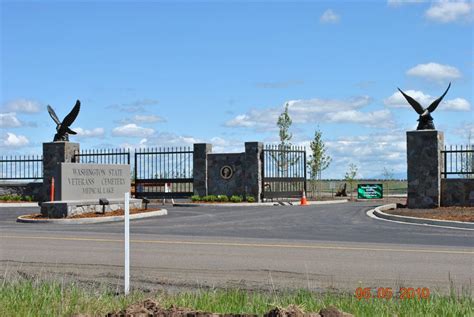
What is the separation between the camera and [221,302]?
7859mm

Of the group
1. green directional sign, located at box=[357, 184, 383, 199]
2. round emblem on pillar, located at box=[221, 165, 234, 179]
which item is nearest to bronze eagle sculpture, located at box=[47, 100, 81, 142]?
round emblem on pillar, located at box=[221, 165, 234, 179]

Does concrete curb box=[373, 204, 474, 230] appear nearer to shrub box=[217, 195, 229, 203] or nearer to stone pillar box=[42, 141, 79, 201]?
shrub box=[217, 195, 229, 203]

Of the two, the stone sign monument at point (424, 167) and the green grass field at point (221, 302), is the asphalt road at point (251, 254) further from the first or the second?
the stone sign monument at point (424, 167)

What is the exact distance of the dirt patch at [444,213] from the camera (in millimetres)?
21712

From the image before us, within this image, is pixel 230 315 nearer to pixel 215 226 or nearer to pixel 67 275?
pixel 67 275

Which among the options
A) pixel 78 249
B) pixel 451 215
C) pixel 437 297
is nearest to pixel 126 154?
pixel 451 215

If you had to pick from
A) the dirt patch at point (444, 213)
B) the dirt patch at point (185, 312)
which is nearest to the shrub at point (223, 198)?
the dirt patch at point (444, 213)

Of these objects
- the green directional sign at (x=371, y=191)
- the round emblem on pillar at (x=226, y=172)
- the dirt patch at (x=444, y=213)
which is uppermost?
the round emblem on pillar at (x=226, y=172)

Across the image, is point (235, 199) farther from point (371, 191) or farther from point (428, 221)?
point (428, 221)

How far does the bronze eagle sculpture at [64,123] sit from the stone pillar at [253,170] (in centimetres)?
927

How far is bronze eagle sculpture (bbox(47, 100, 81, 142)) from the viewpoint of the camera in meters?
36.9

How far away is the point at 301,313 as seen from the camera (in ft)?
20.2

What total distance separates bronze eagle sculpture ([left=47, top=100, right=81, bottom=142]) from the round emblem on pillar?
8300 millimetres
